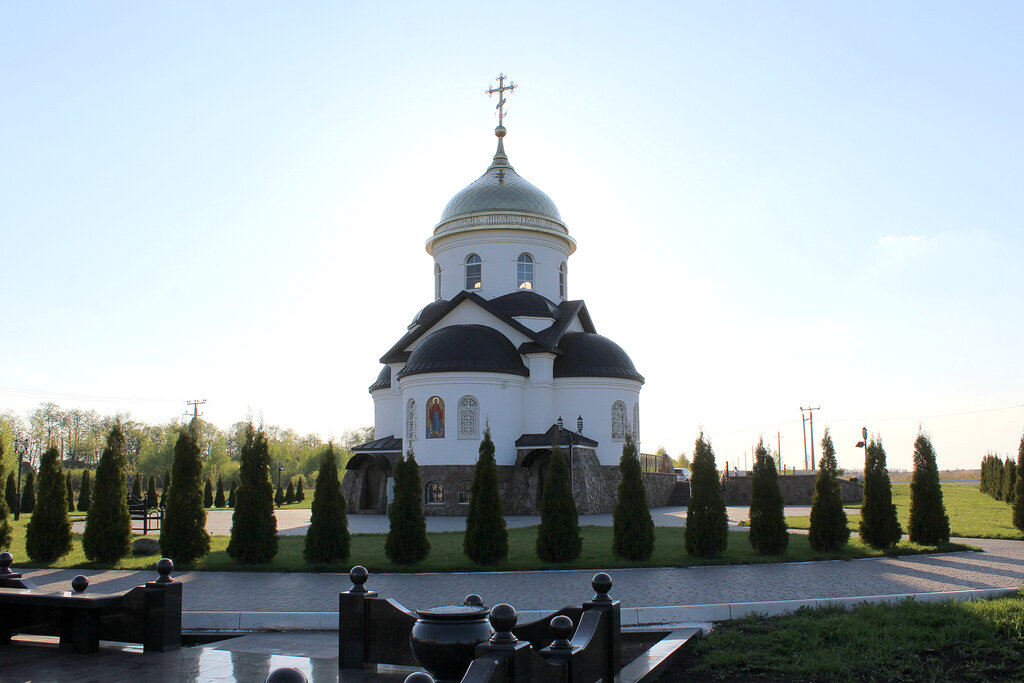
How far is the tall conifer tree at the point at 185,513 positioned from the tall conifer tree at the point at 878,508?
12.8 m

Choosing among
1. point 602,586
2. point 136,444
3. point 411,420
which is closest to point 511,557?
point 602,586

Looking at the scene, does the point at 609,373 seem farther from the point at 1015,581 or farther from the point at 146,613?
the point at 146,613

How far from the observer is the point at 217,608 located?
32.9 feet

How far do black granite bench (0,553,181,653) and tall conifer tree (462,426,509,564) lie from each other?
22.4 feet

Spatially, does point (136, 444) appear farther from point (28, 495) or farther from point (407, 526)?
point (407, 526)

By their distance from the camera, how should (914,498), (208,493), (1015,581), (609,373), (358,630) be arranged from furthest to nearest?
(208,493)
(609,373)
(914,498)
(1015,581)
(358,630)

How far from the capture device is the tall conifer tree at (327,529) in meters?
14.2

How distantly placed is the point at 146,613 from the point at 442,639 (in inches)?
158

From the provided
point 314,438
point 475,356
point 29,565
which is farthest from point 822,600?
point 314,438

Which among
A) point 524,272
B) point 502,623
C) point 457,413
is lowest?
point 502,623

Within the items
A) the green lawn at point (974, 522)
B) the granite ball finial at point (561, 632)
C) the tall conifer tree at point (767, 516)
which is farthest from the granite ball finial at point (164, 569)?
the green lawn at point (974, 522)

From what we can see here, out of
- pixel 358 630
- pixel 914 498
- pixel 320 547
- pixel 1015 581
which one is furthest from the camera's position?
pixel 914 498

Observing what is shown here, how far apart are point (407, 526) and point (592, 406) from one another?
55.2ft

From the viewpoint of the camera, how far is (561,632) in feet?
17.1
